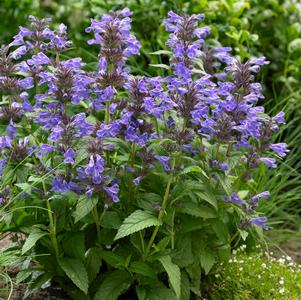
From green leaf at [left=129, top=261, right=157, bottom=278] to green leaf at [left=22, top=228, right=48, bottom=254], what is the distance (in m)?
0.41

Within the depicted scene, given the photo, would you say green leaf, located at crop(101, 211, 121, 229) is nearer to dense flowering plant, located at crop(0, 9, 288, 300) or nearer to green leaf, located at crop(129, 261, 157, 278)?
dense flowering plant, located at crop(0, 9, 288, 300)

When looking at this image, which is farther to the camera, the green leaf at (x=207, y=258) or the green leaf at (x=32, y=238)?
the green leaf at (x=207, y=258)

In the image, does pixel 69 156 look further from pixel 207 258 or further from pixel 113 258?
pixel 207 258

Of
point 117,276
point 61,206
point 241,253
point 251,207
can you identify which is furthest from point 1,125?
point 241,253

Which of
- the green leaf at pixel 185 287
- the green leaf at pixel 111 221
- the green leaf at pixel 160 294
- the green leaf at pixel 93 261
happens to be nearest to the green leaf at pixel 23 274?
the green leaf at pixel 93 261

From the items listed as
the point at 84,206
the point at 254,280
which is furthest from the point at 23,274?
the point at 254,280

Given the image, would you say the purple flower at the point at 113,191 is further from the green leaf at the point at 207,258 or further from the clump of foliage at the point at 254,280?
the clump of foliage at the point at 254,280

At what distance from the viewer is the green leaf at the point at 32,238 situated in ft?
8.17

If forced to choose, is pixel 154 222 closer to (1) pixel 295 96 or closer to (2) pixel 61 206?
(2) pixel 61 206

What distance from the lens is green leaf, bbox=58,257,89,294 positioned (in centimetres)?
262

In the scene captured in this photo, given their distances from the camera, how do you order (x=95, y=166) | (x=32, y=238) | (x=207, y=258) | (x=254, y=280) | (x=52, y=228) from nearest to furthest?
(x=95, y=166)
(x=32, y=238)
(x=52, y=228)
(x=207, y=258)
(x=254, y=280)

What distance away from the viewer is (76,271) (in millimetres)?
2680

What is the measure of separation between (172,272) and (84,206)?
0.47 m

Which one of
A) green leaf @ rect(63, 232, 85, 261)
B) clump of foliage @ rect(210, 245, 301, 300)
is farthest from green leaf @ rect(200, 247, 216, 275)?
green leaf @ rect(63, 232, 85, 261)
